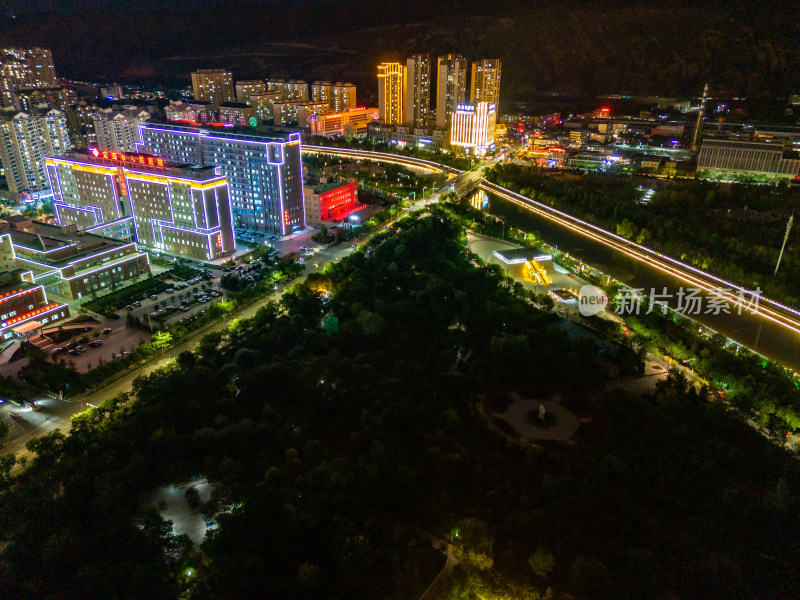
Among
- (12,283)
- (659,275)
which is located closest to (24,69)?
(12,283)

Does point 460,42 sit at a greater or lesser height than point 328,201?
greater

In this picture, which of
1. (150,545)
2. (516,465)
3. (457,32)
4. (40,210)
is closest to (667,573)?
(516,465)

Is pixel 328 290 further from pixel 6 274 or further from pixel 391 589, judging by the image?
pixel 391 589

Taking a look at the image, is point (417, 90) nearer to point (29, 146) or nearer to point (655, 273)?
point (29, 146)

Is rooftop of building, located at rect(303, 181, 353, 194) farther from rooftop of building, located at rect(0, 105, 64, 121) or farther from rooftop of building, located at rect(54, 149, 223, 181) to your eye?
rooftop of building, located at rect(0, 105, 64, 121)

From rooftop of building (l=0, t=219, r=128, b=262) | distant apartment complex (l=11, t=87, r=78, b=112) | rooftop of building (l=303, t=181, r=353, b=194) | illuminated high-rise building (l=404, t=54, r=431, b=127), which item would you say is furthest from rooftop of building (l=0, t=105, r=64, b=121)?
illuminated high-rise building (l=404, t=54, r=431, b=127)

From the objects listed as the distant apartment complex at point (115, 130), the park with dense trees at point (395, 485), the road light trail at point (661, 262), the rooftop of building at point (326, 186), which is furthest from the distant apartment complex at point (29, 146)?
the road light trail at point (661, 262)
